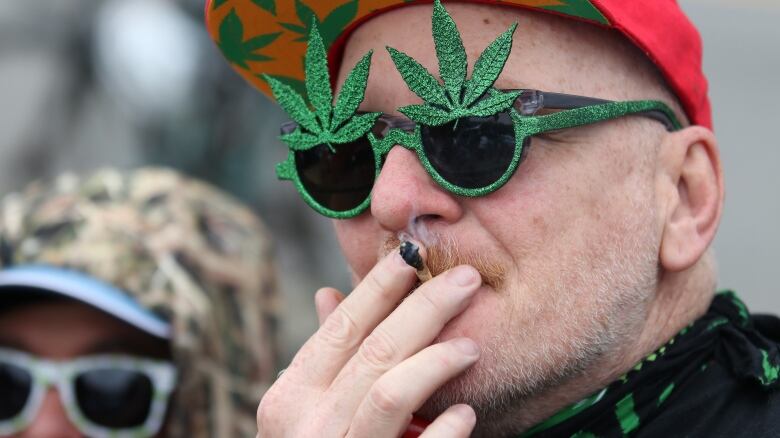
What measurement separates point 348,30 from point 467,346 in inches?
35.0

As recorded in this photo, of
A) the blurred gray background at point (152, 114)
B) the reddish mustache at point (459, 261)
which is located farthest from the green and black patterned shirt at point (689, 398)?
the blurred gray background at point (152, 114)

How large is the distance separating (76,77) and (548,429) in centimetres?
430

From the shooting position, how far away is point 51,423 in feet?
9.84

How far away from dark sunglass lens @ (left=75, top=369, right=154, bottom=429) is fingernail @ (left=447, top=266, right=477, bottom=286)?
53.6 inches

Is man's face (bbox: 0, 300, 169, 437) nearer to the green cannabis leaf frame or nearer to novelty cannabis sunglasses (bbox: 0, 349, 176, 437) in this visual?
novelty cannabis sunglasses (bbox: 0, 349, 176, 437)

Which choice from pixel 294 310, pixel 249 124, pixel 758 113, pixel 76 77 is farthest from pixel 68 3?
pixel 758 113

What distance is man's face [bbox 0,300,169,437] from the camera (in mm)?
3084

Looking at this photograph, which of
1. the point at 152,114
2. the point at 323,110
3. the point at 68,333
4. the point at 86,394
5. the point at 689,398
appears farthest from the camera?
the point at 152,114

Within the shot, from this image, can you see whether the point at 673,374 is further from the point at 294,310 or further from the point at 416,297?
the point at 294,310

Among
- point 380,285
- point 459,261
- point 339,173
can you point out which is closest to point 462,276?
point 459,261

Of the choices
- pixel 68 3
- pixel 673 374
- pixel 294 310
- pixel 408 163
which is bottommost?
pixel 294 310

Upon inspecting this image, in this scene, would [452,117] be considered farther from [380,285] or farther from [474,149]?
[380,285]

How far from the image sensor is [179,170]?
555 cm

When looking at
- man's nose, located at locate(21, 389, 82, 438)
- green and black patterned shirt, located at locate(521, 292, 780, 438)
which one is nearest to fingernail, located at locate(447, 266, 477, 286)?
green and black patterned shirt, located at locate(521, 292, 780, 438)
